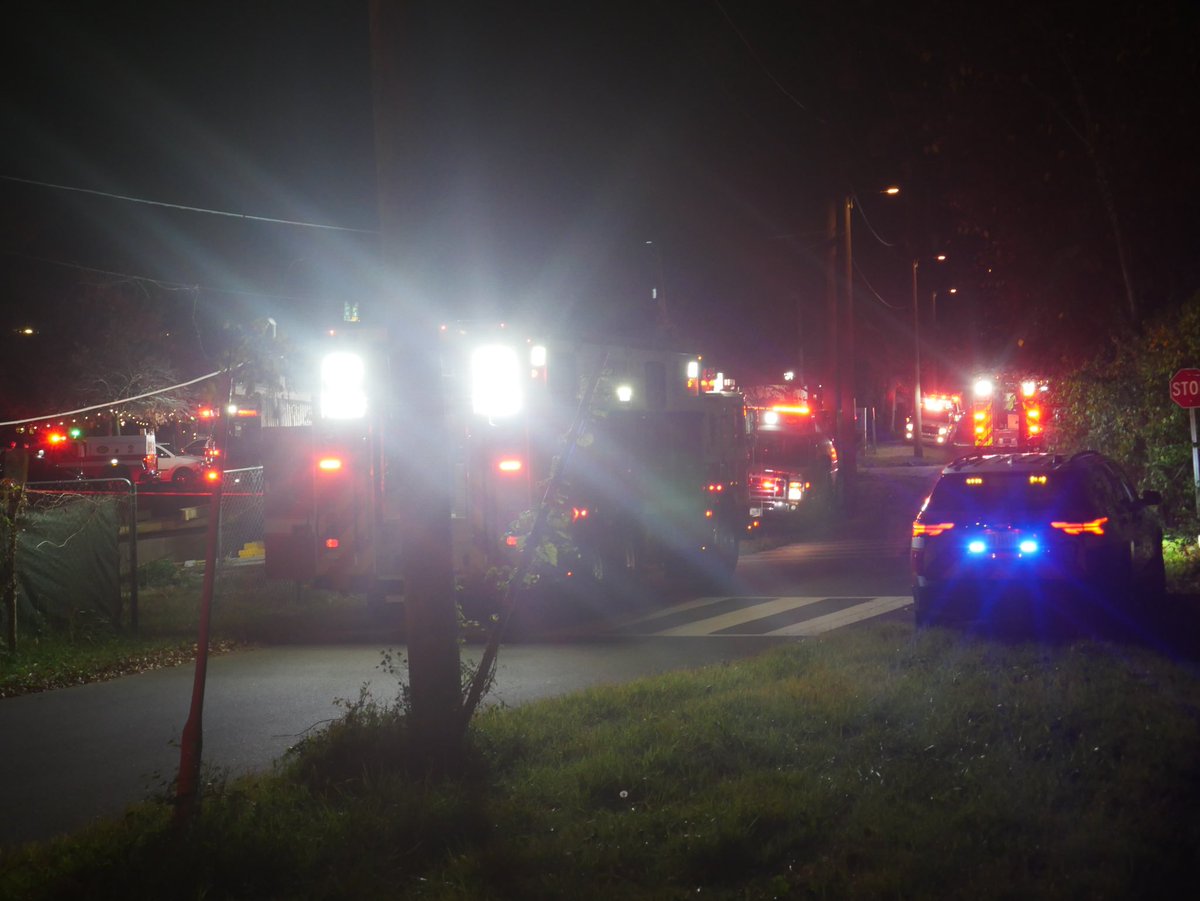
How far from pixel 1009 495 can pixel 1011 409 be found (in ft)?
82.4

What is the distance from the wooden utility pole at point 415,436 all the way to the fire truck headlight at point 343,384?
681 cm

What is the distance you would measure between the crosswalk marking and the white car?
84.0 ft

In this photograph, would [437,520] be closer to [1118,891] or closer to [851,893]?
[851,893]

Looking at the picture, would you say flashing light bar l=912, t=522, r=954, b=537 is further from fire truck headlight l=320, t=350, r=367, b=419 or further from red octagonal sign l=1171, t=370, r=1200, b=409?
fire truck headlight l=320, t=350, r=367, b=419

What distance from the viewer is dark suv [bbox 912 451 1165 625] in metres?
11.0

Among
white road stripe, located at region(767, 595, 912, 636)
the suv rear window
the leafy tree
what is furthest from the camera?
the leafy tree

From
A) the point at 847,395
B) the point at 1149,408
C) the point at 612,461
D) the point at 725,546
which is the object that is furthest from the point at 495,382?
the point at 847,395

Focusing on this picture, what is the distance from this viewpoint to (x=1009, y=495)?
1129cm

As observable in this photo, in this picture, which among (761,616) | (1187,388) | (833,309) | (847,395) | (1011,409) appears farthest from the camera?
(1011,409)

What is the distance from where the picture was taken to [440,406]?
6992 mm

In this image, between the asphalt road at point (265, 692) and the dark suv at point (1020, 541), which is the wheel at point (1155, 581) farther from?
the asphalt road at point (265, 692)

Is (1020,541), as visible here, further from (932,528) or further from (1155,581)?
(1155,581)

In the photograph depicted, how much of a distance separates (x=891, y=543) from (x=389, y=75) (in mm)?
17712

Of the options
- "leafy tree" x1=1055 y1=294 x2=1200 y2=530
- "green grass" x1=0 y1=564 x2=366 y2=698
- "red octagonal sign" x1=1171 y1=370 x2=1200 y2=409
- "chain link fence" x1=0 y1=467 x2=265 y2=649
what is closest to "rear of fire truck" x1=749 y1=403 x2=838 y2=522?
"leafy tree" x1=1055 y1=294 x2=1200 y2=530
